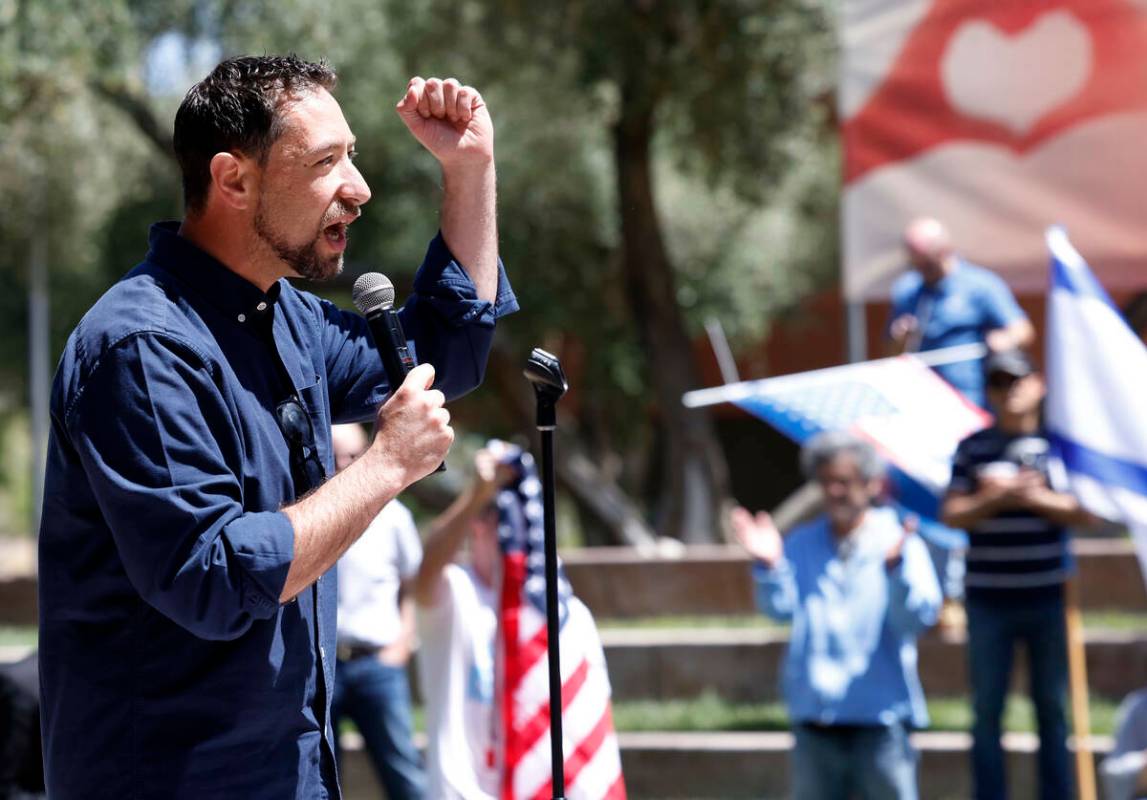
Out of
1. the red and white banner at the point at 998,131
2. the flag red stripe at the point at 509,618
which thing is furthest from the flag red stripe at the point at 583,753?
the red and white banner at the point at 998,131

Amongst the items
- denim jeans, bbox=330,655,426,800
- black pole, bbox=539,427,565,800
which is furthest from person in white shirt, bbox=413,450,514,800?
black pole, bbox=539,427,565,800

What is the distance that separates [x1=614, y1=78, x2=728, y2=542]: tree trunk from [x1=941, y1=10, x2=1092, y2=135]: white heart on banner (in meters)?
5.34

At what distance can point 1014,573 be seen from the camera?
22.5 feet

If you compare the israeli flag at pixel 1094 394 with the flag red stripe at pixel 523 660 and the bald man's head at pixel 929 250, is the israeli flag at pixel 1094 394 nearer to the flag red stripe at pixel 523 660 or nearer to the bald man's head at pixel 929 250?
the bald man's head at pixel 929 250

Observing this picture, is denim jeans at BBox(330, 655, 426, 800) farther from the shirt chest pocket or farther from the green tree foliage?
the green tree foliage

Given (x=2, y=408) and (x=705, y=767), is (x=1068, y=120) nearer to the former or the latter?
(x=705, y=767)

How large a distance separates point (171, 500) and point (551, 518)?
86 cm

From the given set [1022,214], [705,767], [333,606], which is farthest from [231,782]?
[1022,214]

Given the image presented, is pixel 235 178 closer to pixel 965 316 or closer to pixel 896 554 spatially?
pixel 896 554

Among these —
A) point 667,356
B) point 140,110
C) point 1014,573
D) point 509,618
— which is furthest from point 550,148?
point 509,618

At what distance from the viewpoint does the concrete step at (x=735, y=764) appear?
761cm

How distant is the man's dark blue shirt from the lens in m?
2.12

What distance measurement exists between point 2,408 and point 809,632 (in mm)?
23148

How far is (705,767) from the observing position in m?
7.85
